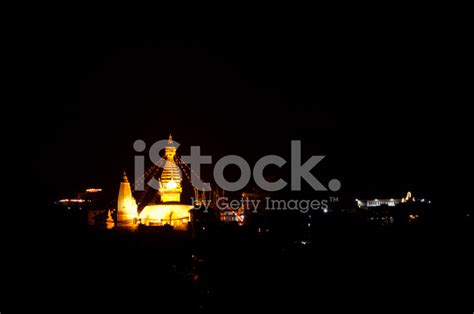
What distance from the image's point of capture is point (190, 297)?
11211 mm

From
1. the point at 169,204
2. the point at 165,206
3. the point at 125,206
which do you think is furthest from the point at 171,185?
the point at 125,206

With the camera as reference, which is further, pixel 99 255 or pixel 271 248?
pixel 271 248

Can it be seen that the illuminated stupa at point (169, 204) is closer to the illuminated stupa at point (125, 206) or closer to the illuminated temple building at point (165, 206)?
the illuminated temple building at point (165, 206)

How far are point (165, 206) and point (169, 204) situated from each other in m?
0.60

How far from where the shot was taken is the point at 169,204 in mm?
27078

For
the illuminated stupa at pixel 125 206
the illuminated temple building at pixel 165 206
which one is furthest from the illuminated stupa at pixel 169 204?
the illuminated stupa at pixel 125 206

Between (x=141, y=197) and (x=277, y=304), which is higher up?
(x=141, y=197)

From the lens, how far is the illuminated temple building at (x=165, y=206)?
24359 mm

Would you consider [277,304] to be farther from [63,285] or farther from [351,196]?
[351,196]

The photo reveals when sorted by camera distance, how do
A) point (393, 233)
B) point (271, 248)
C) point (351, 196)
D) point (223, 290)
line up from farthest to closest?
point (351, 196)
point (393, 233)
point (271, 248)
point (223, 290)

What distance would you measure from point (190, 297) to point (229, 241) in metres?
6.07

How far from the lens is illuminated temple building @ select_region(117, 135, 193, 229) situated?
2436cm

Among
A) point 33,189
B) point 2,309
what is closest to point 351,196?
point 33,189

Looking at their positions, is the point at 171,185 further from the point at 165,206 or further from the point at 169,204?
the point at 165,206
